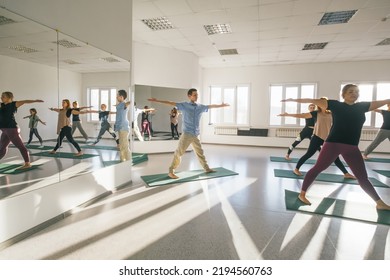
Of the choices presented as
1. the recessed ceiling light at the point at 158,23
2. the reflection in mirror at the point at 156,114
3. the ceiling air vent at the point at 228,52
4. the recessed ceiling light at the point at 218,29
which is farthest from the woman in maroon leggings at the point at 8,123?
the ceiling air vent at the point at 228,52

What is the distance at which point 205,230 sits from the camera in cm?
229

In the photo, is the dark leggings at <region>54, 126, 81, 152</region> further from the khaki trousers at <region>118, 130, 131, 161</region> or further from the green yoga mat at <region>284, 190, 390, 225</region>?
the green yoga mat at <region>284, 190, 390, 225</region>

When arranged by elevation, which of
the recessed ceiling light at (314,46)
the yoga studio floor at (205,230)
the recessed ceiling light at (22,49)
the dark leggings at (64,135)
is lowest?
the yoga studio floor at (205,230)

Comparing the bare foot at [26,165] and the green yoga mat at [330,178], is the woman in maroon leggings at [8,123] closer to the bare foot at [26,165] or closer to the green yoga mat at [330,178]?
the bare foot at [26,165]

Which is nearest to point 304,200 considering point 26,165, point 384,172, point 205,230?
point 205,230

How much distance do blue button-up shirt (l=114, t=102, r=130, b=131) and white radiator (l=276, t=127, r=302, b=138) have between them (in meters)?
6.58

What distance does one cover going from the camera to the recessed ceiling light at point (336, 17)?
462 cm

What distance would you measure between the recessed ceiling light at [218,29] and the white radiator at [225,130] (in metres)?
4.39

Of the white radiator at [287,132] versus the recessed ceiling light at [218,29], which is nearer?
the recessed ceiling light at [218,29]

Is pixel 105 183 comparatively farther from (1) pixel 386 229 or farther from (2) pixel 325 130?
(2) pixel 325 130

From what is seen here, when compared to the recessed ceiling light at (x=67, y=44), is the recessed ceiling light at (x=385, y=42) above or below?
above

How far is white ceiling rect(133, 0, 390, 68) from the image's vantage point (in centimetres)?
432

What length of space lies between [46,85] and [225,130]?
24.7 feet

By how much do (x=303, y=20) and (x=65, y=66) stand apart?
465cm
